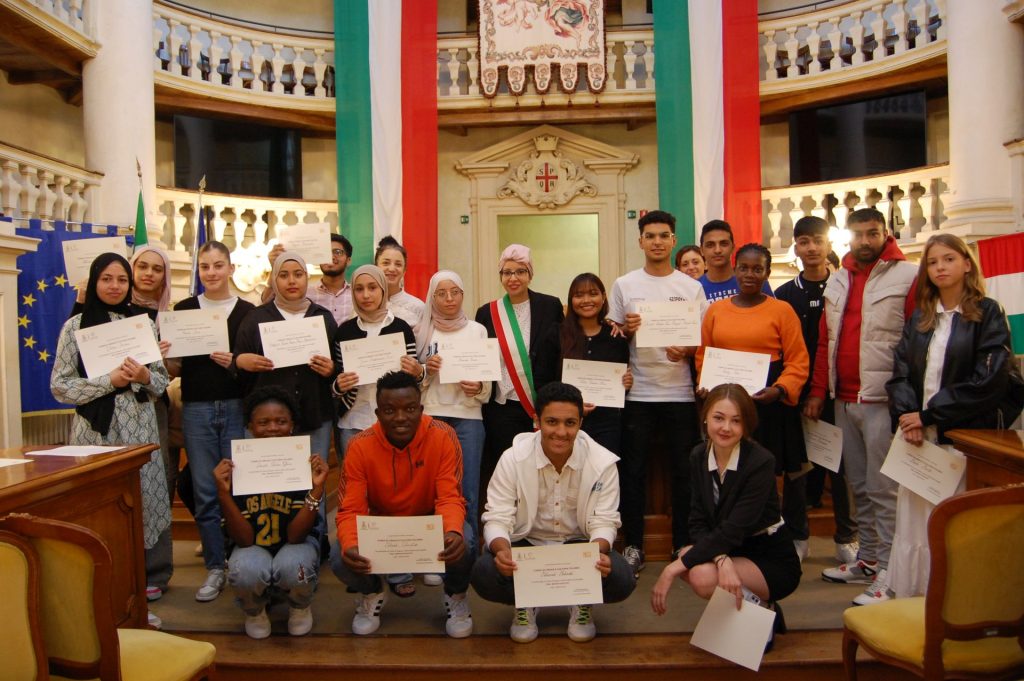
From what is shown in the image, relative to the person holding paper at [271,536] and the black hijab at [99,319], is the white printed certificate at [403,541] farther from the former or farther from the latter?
the black hijab at [99,319]

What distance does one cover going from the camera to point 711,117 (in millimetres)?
8180

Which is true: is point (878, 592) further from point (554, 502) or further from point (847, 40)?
point (847, 40)

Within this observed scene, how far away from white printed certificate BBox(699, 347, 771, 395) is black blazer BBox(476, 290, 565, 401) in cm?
78

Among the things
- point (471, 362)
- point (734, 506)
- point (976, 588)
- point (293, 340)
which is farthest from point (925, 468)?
point (293, 340)

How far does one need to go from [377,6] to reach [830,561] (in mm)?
7345

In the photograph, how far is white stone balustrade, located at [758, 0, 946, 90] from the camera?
8.44 meters

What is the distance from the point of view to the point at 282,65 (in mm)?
9508

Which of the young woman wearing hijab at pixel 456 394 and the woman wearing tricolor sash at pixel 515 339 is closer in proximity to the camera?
the young woman wearing hijab at pixel 456 394

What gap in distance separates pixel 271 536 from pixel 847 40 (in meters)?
8.99

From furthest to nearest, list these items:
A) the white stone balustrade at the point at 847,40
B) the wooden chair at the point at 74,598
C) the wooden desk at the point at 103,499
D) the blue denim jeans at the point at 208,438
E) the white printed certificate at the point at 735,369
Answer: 1. the white stone balustrade at the point at 847,40
2. the blue denim jeans at the point at 208,438
3. the white printed certificate at the point at 735,369
4. the wooden desk at the point at 103,499
5. the wooden chair at the point at 74,598

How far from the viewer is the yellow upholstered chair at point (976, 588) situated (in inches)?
83.5

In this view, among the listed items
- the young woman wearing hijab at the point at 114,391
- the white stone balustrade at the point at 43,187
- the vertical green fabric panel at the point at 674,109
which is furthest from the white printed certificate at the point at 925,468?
the white stone balustrade at the point at 43,187

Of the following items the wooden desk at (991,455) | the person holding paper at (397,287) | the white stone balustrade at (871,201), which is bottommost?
the wooden desk at (991,455)

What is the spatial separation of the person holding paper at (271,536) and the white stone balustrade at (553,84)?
688 cm
